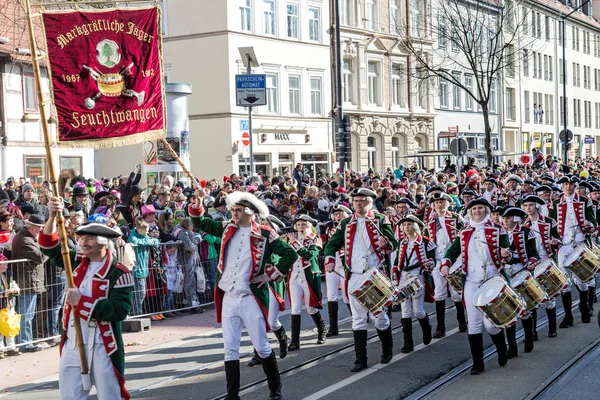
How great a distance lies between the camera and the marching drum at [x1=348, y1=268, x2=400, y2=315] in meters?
9.55

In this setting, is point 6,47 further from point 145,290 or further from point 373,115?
point 373,115

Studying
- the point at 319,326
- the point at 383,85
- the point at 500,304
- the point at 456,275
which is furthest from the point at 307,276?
the point at 383,85

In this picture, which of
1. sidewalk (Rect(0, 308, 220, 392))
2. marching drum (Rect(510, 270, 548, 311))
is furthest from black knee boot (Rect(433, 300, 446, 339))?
sidewalk (Rect(0, 308, 220, 392))

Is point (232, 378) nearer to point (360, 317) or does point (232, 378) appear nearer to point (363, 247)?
point (360, 317)

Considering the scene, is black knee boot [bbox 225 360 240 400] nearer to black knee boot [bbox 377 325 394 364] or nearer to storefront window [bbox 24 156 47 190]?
black knee boot [bbox 377 325 394 364]

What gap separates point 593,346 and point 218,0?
2725 cm

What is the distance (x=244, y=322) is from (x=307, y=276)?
10.6 ft

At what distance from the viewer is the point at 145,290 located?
12.8 meters

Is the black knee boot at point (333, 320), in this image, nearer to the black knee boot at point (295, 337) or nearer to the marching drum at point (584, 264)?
the black knee boot at point (295, 337)

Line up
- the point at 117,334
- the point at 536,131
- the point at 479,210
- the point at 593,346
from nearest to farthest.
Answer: the point at 117,334, the point at 479,210, the point at 593,346, the point at 536,131

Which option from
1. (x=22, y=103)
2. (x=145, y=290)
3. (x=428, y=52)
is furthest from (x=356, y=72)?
(x=145, y=290)

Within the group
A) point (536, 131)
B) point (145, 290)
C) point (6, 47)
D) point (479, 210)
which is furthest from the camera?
point (536, 131)

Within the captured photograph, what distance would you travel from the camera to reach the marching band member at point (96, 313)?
6289 millimetres

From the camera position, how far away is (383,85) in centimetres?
4462
